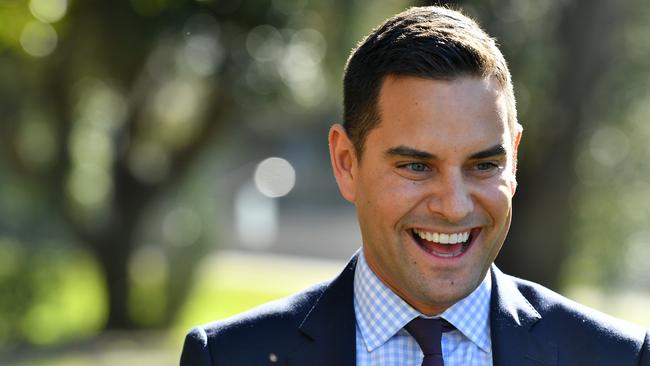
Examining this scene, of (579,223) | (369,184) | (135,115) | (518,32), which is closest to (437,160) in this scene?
(369,184)

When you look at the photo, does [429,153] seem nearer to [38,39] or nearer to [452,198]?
[452,198]

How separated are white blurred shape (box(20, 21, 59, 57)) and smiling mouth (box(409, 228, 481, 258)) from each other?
8.21 m

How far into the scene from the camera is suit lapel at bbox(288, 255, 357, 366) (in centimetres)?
309

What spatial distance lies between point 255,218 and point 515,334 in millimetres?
31616

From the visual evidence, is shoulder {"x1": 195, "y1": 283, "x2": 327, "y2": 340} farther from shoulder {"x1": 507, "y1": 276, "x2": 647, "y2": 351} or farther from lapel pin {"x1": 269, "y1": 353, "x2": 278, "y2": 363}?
shoulder {"x1": 507, "y1": 276, "x2": 647, "y2": 351}

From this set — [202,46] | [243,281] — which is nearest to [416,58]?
[202,46]

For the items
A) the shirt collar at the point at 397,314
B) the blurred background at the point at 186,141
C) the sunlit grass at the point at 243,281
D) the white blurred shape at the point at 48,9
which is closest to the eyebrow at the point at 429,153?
the shirt collar at the point at 397,314

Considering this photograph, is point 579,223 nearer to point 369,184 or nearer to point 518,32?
point 518,32

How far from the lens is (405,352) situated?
10.1ft

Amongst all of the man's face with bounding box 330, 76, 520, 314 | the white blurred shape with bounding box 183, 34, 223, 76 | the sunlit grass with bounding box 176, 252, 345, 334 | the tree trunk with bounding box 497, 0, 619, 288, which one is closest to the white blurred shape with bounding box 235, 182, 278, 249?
the sunlit grass with bounding box 176, 252, 345, 334

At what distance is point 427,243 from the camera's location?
2938 millimetres

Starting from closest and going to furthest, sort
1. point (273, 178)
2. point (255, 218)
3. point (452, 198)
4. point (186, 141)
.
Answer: point (452, 198)
point (186, 141)
point (255, 218)
point (273, 178)

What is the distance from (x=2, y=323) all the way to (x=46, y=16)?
610cm

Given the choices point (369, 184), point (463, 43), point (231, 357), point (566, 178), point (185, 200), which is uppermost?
point (463, 43)
